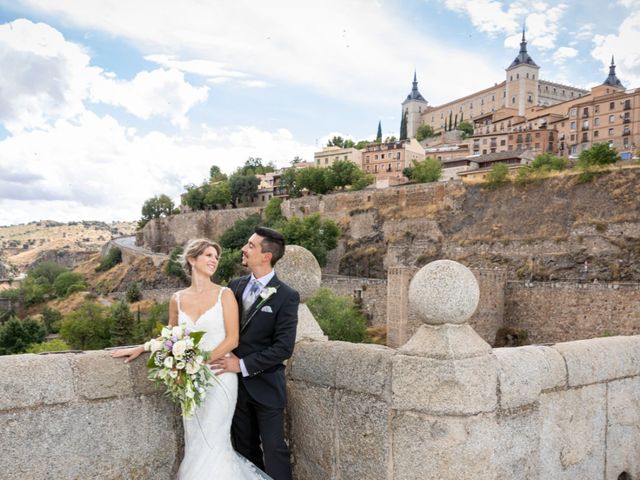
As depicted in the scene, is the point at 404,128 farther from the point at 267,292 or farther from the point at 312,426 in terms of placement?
the point at 267,292

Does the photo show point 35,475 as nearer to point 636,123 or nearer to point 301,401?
point 301,401

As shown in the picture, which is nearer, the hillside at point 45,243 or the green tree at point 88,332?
the green tree at point 88,332

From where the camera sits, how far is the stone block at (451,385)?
3227mm

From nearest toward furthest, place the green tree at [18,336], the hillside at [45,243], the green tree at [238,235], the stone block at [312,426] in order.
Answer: the stone block at [312,426] < the green tree at [18,336] < the green tree at [238,235] < the hillside at [45,243]

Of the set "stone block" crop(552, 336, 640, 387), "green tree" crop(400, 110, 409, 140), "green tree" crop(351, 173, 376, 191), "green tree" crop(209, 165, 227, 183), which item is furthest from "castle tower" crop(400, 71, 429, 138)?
"stone block" crop(552, 336, 640, 387)

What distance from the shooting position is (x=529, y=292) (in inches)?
1180

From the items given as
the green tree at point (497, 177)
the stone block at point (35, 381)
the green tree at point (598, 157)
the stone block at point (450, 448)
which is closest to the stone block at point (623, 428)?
the stone block at point (450, 448)

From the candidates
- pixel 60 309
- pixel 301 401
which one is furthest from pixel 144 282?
pixel 301 401

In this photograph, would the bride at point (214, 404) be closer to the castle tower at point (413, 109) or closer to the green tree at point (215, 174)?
the green tree at point (215, 174)

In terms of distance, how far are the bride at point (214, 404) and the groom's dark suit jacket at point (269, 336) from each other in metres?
0.14

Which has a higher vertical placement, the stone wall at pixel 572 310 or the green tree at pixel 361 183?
the green tree at pixel 361 183

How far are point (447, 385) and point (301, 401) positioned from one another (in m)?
1.39

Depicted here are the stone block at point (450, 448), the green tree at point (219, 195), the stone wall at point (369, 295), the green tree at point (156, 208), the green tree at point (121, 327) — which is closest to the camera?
the stone block at point (450, 448)

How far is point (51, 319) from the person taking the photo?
185ft
